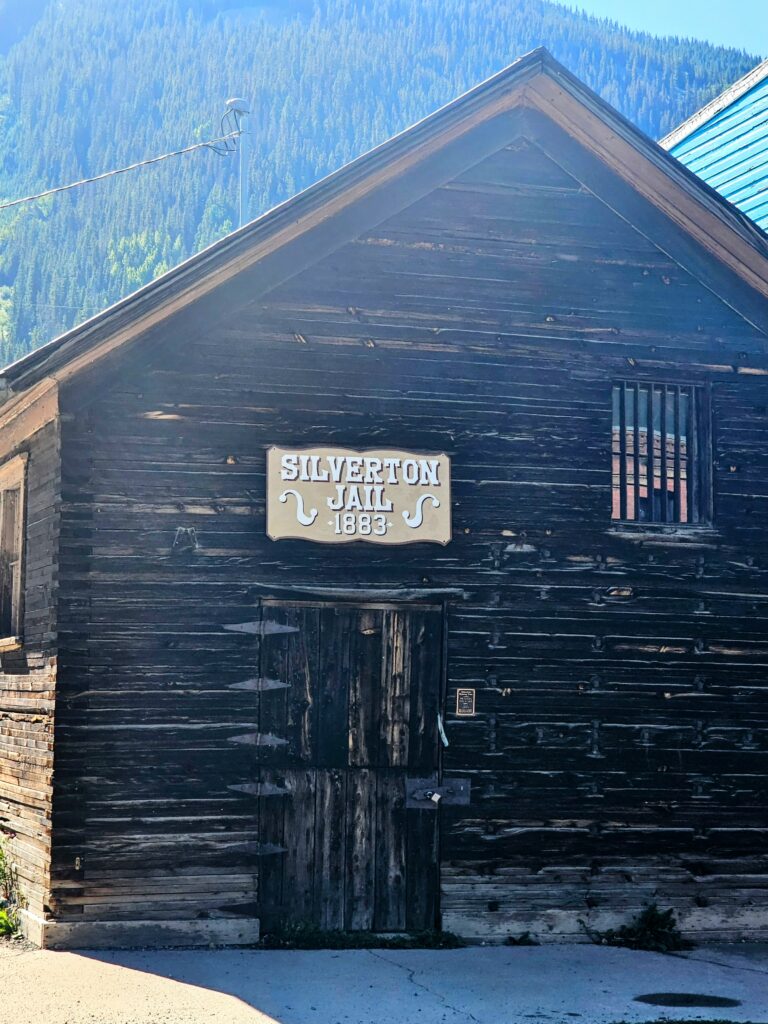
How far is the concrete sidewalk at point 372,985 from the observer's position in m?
9.28

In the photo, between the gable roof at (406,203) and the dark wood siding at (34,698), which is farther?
the dark wood siding at (34,698)

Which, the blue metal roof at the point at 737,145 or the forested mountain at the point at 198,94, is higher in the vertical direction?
the forested mountain at the point at 198,94

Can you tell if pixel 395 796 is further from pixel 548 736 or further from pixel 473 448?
pixel 473 448

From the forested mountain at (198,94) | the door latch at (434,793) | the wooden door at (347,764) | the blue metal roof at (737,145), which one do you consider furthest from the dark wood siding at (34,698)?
the forested mountain at (198,94)

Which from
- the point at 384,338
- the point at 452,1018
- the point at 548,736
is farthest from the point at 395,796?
the point at 384,338

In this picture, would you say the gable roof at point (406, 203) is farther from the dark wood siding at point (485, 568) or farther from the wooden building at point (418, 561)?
the dark wood siding at point (485, 568)

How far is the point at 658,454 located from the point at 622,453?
327 millimetres

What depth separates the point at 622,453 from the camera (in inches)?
494

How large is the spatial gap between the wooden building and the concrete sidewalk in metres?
0.50

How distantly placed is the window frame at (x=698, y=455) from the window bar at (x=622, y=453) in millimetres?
65

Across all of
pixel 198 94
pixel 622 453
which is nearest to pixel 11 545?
pixel 622 453

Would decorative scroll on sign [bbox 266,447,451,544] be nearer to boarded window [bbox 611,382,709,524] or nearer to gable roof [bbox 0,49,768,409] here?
gable roof [bbox 0,49,768,409]

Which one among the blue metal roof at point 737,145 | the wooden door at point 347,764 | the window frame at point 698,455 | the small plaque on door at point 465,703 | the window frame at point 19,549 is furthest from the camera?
the blue metal roof at point 737,145

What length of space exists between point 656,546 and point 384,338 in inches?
116
